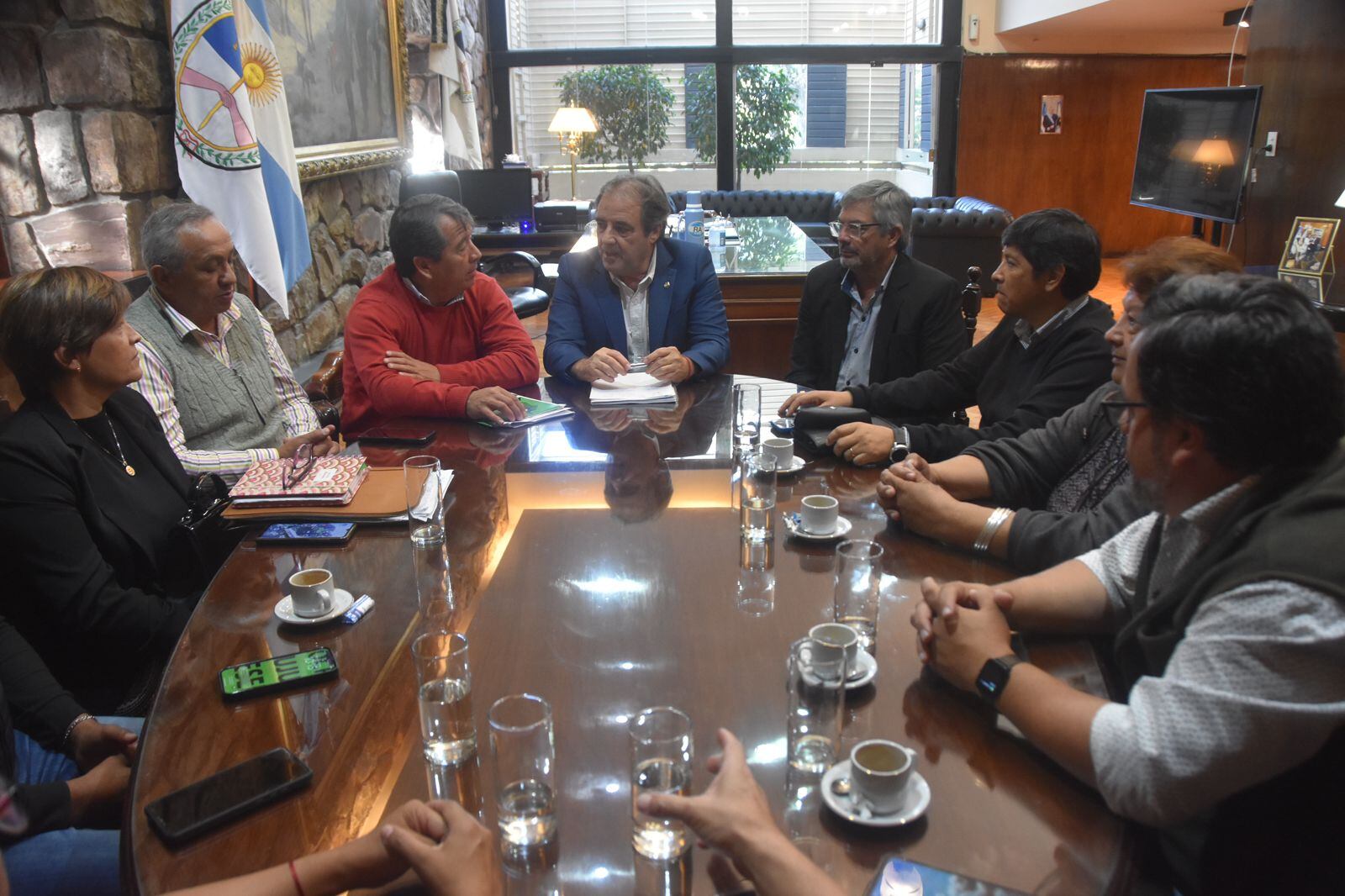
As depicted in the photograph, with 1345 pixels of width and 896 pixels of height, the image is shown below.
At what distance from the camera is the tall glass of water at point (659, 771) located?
2.90ft

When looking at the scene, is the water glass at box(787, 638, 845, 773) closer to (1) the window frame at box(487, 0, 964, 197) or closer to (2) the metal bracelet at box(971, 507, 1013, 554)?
(2) the metal bracelet at box(971, 507, 1013, 554)

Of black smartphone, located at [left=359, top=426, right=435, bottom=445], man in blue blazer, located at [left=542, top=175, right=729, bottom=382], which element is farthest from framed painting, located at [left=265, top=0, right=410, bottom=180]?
black smartphone, located at [left=359, top=426, right=435, bottom=445]

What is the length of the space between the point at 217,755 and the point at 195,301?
1.52 meters

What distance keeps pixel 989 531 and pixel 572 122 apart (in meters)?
7.58

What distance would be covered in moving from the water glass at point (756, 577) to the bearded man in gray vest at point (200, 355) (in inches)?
41.9

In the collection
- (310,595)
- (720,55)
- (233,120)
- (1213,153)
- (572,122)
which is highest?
(720,55)

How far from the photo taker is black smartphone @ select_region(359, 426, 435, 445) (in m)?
2.22

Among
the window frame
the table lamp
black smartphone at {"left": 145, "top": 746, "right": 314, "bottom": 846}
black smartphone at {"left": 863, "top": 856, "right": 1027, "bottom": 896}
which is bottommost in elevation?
black smartphone at {"left": 145, "top": 746, "right": 314, "bottom": 846}

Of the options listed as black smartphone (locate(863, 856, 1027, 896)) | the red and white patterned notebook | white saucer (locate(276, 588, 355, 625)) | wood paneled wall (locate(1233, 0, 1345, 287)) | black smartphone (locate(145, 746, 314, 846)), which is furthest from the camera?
wood paneled wall (locate(1233, 0, 1345, 287))

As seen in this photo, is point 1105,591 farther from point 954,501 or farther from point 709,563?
point 709,563

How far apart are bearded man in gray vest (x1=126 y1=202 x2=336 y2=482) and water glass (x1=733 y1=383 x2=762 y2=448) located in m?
0.92

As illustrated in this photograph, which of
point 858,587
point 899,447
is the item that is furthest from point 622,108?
point 858,587

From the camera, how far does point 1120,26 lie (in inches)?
321

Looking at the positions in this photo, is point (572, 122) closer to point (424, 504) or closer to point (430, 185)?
point (430, 185)
